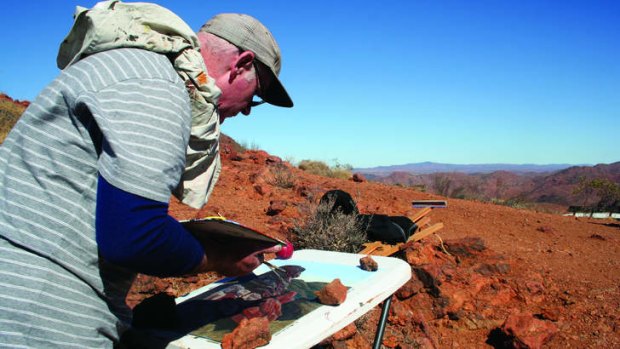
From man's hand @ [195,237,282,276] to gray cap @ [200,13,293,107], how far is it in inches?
21.1

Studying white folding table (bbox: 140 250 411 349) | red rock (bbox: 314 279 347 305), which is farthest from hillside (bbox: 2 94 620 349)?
red rock (bbox: 314 279 347 305)

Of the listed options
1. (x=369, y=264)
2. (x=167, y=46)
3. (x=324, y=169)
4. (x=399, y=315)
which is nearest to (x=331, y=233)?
(x=399, y=315)

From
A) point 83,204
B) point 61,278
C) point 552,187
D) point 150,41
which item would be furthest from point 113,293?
point 552,187

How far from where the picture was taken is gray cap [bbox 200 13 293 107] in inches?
60.3

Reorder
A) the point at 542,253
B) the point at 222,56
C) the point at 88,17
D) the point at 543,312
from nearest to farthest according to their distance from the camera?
the point at 88,17, the point at 222,56, the point at 543,312, the point at 542,253

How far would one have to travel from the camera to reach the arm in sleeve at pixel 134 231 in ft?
3.59

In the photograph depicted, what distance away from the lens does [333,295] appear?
5.86ft

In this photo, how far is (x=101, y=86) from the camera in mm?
1132

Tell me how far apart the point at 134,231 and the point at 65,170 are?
0.23 m

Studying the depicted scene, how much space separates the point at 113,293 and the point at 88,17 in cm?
71

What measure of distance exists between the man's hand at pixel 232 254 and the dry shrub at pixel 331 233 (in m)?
4.40

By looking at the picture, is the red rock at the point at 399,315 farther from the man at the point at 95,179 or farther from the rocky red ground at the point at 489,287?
the man at the point at 95,179

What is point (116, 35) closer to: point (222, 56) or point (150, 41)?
point (150, 41)

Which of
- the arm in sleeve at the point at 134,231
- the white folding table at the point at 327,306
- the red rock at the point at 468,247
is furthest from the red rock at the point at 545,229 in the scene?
the arm in sleeve at the point at 134,231
